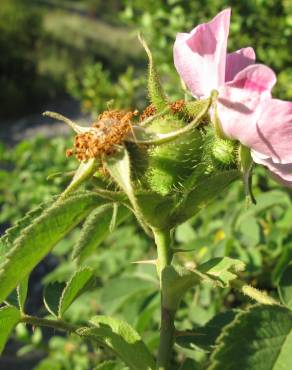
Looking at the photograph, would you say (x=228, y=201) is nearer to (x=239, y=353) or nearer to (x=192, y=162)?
(x=192, y=162)

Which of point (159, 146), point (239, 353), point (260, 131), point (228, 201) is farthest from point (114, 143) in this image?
point (228, 201)

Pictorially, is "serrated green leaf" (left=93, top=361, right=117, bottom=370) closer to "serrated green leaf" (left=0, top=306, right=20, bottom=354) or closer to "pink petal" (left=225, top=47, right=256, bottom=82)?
"serrated green leaf" (left=0, top=306, right=20, bottom=354)

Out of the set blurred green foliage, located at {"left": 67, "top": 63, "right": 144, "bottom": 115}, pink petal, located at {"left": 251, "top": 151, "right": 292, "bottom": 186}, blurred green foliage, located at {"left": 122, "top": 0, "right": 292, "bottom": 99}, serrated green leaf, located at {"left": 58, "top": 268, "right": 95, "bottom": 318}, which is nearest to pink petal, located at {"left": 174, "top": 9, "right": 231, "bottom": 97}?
pink petal, located at {"left": 251, "top": 151, "right": 292, "bottom": 186}

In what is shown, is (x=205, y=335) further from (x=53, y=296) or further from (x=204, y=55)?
(x=204, y=55)

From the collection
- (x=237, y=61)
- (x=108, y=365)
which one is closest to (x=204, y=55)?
(x=237, y=61)

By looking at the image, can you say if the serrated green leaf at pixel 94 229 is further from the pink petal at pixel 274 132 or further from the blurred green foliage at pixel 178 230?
the pink petal at pixel 274 132

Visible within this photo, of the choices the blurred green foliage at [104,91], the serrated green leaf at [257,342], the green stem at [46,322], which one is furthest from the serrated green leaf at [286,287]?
the blurred green foliage at [104,91]

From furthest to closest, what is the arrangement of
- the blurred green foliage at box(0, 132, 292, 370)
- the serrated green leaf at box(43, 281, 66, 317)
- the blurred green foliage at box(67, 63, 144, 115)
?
the blurred green foliage at box(67, 63, 144, 115) → the blurred green foliage at box(0, 132, 292, 370) → the serrated green leaf at box(43, 281, 66, 317)

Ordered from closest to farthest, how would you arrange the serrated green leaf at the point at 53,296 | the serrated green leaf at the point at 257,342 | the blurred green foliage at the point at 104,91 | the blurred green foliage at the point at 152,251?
the serrated green leaf at the point at 257,342
the serrated green leaf at the point at 53,296
the blurred green foliage at the point at 152,251
the blurred green foliage at the point at 104,91
